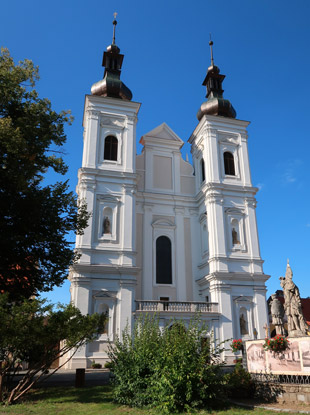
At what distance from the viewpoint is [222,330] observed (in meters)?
23.7

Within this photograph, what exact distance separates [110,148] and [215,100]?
1105 centimetres

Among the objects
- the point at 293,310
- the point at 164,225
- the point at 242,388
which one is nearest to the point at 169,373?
the point at 242,388

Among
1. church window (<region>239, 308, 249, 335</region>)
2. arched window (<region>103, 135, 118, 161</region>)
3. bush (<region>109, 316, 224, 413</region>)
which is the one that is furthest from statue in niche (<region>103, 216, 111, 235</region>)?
bush (<region>109, 316, 224, 413</region>)

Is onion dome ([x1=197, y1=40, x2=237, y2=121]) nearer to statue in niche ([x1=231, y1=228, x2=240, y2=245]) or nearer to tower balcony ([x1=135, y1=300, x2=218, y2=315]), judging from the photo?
statue in niche ([x1=231, y1=228, x2=240, y2=245])

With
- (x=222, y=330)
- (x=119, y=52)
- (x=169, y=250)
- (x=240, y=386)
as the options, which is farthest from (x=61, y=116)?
(x=119, y=52)

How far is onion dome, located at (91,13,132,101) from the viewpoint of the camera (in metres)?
29.9

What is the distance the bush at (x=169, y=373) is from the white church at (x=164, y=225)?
12159 mm

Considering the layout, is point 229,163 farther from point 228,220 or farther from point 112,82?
point 112,82

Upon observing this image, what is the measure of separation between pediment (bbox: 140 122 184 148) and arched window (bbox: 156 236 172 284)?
8674mm

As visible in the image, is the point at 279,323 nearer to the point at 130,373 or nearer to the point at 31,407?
the point at 130,373

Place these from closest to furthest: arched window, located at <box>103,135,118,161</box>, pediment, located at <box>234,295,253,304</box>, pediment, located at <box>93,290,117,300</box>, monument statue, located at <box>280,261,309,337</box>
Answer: monument statue, located at <box>280,261,309,337</box>
pediment, located at <box>93,290,117,300</box>
pediment, located at <box>234,295,253,304</box>
arched window, located at <box>103,135,118,161</box>

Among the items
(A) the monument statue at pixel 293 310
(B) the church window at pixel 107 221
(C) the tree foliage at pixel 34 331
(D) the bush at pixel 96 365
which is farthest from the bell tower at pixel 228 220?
(C) the tree foliage at pixel 34 331

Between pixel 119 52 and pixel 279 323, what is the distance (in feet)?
93.1

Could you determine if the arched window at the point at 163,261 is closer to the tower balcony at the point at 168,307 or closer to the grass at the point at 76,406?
the tower balcony at the point at 168,307
